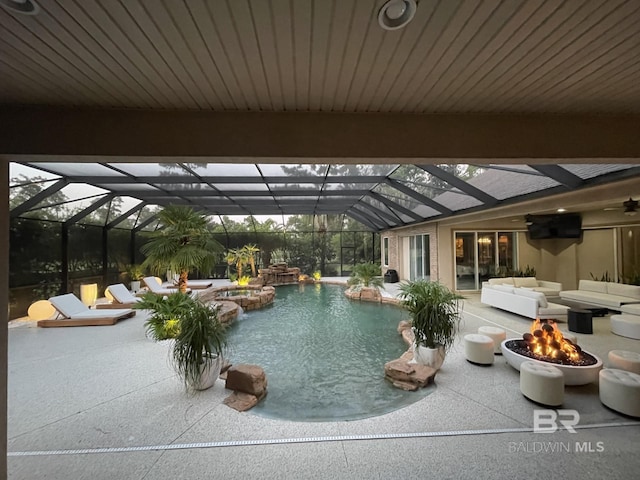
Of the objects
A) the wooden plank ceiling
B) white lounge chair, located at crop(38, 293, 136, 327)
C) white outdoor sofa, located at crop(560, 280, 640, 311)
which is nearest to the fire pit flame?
the wooden plank ceiling

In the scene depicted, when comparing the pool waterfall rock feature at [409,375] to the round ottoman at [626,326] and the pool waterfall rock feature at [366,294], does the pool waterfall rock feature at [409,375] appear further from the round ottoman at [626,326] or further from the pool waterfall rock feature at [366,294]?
the pool waterfall rock feature at [366,294]

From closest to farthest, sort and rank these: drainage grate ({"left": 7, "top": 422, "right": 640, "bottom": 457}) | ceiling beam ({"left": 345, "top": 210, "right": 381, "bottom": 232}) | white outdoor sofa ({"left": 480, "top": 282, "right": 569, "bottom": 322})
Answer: drainage grate ({"left": 7, "top": 422, "right": 640, "bottom": 457}), white outdoor sofa ({"left": 480, "top": 282, "right": 569, "bottom": 322}), ceiling beam ({"left": 345, "top": 210, "right": 381, "bottom": 232})

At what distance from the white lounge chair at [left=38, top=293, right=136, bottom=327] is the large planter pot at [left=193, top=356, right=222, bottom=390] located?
481 cm

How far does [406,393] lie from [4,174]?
15.3 ft

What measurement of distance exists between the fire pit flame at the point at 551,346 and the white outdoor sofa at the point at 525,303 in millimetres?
2708

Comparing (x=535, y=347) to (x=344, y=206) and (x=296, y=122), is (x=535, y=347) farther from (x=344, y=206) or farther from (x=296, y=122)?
(x=344, y=206)

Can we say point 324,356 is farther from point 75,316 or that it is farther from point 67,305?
point 67,305

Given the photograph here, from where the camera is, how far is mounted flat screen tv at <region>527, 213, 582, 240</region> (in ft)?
28.7

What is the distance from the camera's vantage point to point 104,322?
22.2 feet

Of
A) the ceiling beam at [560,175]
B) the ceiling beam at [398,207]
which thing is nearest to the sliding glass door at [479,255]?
the ceiling beam at [398,207]

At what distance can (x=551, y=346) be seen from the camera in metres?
3.91

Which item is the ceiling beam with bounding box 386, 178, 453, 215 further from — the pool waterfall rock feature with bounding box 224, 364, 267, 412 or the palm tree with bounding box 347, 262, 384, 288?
the pool waterfall rock feature with bounding box 224, 364, 267, 412

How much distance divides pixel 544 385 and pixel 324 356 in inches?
122

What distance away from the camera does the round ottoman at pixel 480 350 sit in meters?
4.25
